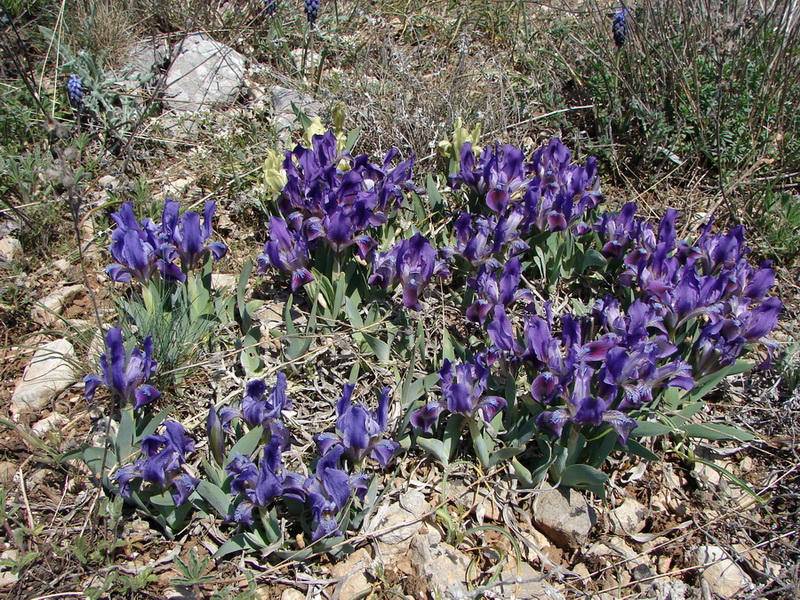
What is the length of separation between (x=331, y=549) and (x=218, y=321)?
114cm

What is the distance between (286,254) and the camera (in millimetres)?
2797

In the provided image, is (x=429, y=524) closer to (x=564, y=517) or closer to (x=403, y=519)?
(x=403, y=519)

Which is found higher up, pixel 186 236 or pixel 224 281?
pixel 186 236

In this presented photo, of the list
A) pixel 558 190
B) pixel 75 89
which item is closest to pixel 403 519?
pixel 558 190

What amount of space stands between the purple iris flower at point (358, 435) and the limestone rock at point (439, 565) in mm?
329

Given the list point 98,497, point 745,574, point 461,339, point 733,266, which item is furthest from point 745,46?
point 98,497

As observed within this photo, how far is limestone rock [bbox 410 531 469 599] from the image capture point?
2184 mm

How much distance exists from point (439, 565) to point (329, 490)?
0.52 m

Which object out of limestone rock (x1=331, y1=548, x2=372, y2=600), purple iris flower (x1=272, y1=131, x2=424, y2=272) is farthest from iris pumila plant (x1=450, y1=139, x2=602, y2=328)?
limestone rock (x1=331, y1=548, x2=372, y2=600)

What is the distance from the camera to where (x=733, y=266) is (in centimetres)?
284

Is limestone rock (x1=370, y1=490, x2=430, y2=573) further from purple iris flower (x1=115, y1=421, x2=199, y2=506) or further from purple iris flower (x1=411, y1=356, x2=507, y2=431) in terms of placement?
purple iris flower (x1=115, y1=421, x2=199, y2=506)

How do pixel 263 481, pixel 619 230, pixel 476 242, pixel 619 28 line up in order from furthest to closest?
pixel 619 28 < pixel 619 230 < pixel 476 242 < pixel 263 481

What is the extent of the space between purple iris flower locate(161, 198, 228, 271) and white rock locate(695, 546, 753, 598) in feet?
7.39

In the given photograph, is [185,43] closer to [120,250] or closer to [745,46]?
[120,250]
